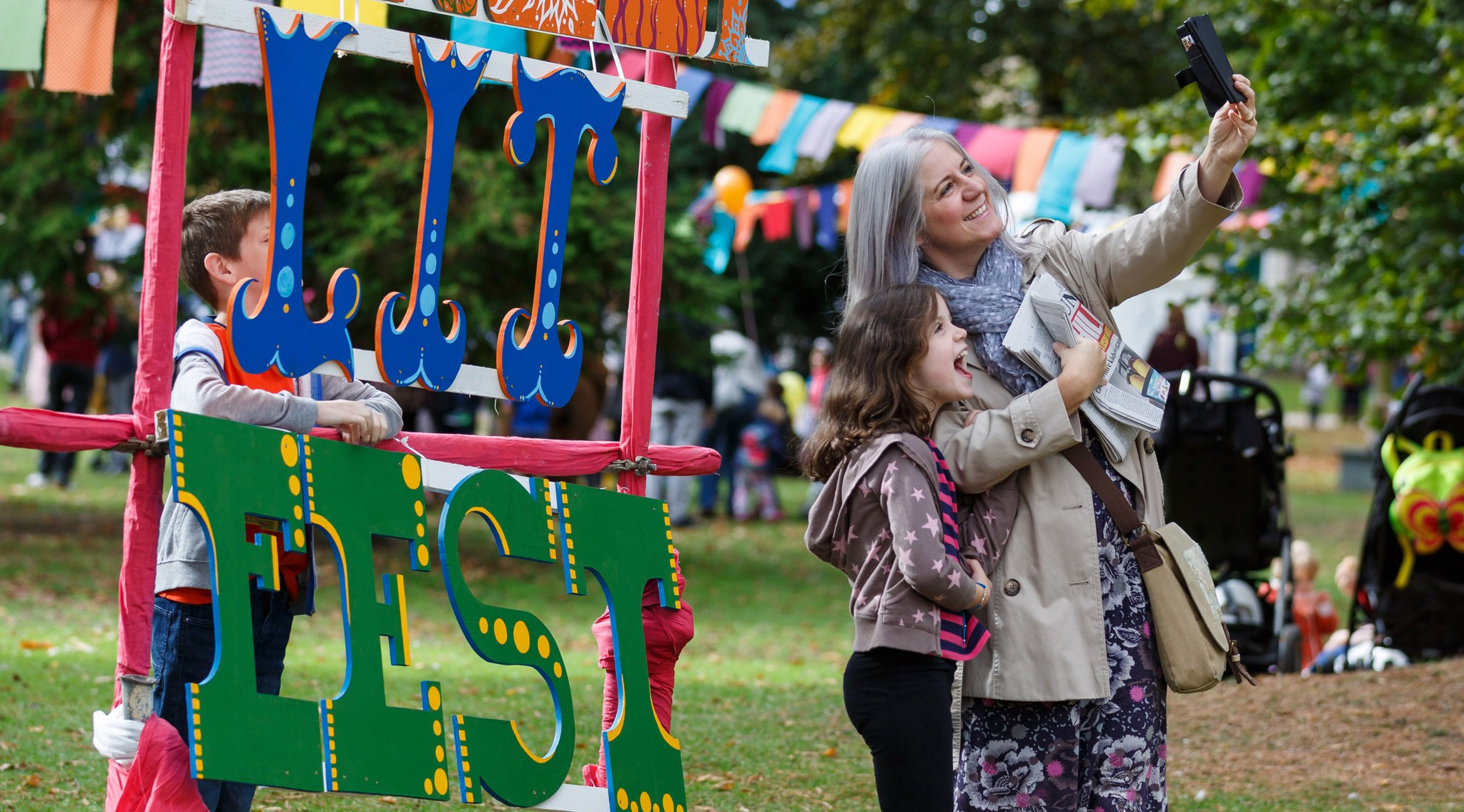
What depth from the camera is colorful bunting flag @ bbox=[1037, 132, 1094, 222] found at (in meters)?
10.5

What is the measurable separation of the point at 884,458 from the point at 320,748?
49.9 inches

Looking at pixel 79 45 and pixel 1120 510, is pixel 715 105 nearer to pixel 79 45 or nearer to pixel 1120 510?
pixel 79 45

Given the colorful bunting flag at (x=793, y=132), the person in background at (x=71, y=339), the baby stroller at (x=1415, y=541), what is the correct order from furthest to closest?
the colorful bunting flag at (x=793, y=132), the person in background at (x=71, y=339), the baby stroller at (x=1415, y=541)

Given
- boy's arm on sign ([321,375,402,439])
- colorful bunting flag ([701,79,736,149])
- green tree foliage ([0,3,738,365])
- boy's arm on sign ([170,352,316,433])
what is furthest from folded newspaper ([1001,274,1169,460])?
colorful bunting flag ([701,79,736,149])

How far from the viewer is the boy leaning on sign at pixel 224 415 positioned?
2.87 m

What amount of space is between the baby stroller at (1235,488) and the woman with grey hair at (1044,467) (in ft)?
12.4

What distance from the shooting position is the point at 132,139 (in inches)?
356

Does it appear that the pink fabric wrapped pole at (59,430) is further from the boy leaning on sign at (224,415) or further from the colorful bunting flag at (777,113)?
the colorful bunting flag at (777,113)

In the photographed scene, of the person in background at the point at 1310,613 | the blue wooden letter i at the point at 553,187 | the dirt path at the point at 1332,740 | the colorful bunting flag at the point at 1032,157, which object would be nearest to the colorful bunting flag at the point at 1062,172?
the colorful bunting flag at the point at 1032,157

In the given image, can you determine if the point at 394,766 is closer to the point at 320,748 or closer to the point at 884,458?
the point at 320,748

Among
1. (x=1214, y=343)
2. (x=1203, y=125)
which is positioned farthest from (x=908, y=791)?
(x=1214, y=343)

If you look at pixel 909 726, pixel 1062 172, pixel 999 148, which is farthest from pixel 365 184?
pixel 909 726

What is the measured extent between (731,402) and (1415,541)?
7.67 meters

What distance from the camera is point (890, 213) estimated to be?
2873 millimetres
